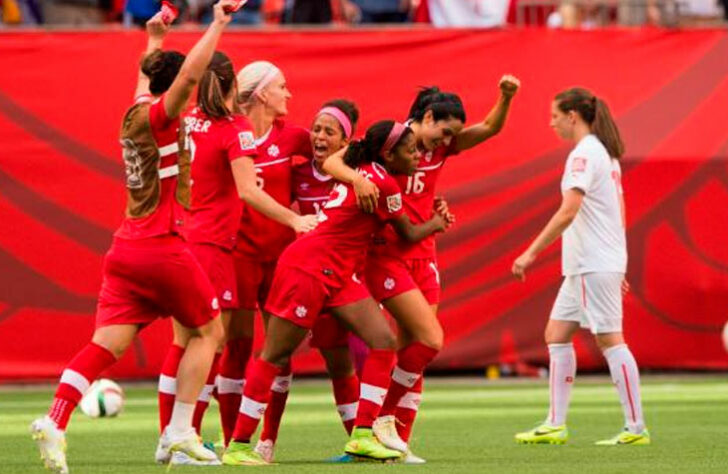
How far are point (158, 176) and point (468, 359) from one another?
374 inches

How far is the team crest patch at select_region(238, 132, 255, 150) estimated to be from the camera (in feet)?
33.0

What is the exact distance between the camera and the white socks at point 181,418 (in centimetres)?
959

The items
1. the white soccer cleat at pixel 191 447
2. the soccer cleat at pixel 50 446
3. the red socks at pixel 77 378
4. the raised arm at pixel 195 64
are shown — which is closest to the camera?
the soccer cleat at pixel 50 446

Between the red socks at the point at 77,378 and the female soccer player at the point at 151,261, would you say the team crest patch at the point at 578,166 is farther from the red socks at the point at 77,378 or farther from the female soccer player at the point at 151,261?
the red socks at the point at 77,378

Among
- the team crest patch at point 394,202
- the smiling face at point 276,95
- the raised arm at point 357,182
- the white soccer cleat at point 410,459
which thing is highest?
the smiling face at point 276,95

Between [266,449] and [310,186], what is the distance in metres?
1.59

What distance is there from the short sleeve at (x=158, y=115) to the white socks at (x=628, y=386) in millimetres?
3726

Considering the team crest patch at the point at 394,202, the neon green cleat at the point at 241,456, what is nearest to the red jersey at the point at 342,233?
the team crest patch at the point at 394,202

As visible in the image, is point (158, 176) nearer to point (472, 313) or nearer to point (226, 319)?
point (226, 319)

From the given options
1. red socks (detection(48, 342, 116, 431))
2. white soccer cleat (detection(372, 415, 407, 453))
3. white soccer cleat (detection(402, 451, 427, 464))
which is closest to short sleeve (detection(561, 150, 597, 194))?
white soccer cleat (detection(372, 415, 407, 453))

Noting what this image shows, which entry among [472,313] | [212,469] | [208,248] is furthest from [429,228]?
[472,313]

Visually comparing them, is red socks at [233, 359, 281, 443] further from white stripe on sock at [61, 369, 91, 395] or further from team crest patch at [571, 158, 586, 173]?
team crest patch at [571, 158, 586, 173]

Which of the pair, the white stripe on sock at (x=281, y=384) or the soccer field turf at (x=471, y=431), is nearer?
the soccer field turf at (x=471, y=431)

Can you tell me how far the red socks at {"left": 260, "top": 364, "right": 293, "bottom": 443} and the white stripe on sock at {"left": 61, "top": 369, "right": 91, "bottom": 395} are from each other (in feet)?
5.00
